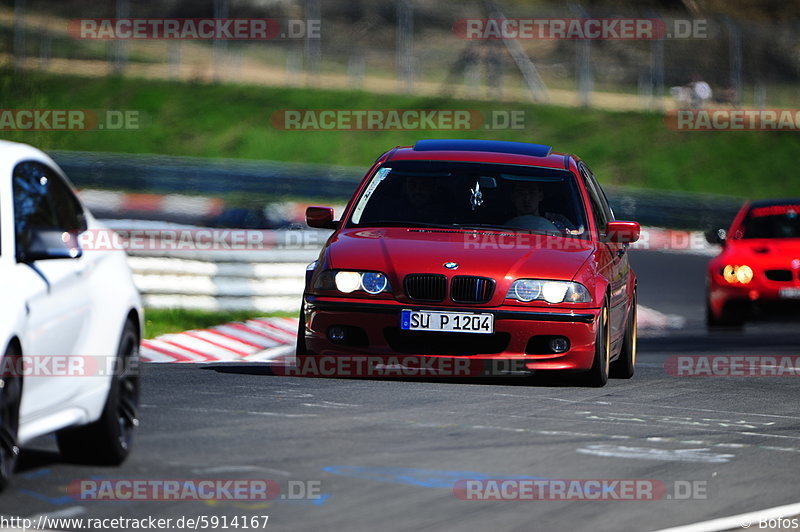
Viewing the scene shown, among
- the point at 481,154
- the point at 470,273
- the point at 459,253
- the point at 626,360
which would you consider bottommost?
Answer: the point at 626,360

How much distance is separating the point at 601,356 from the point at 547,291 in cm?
67

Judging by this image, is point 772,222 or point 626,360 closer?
point 626,360

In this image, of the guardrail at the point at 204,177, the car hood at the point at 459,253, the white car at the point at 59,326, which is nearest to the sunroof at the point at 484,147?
the car hood at the point at 459,253

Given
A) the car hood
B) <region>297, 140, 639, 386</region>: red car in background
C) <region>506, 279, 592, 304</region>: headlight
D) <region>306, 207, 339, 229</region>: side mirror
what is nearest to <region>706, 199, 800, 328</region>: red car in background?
<region>297, 140, 639, 386</region>: red car in background

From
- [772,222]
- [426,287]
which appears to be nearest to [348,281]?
[426,287]

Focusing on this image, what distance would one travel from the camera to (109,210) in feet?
119

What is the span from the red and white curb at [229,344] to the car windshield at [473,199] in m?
2.56

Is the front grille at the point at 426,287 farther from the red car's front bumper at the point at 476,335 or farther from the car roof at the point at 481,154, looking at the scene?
the car roof at the point at 481,154

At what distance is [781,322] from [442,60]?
2639 centimetres

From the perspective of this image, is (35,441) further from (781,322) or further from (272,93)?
(272,93)

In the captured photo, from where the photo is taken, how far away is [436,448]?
827cm

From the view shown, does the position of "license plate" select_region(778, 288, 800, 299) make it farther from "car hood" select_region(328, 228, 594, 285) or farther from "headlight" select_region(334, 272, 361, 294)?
"headlight" select_region(334, 272, 361, 294)

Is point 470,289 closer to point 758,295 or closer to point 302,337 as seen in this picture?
point 302,337

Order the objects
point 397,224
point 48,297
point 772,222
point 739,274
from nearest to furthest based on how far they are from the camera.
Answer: point 48,297
point 397,224
point 739,274
point 772,222
